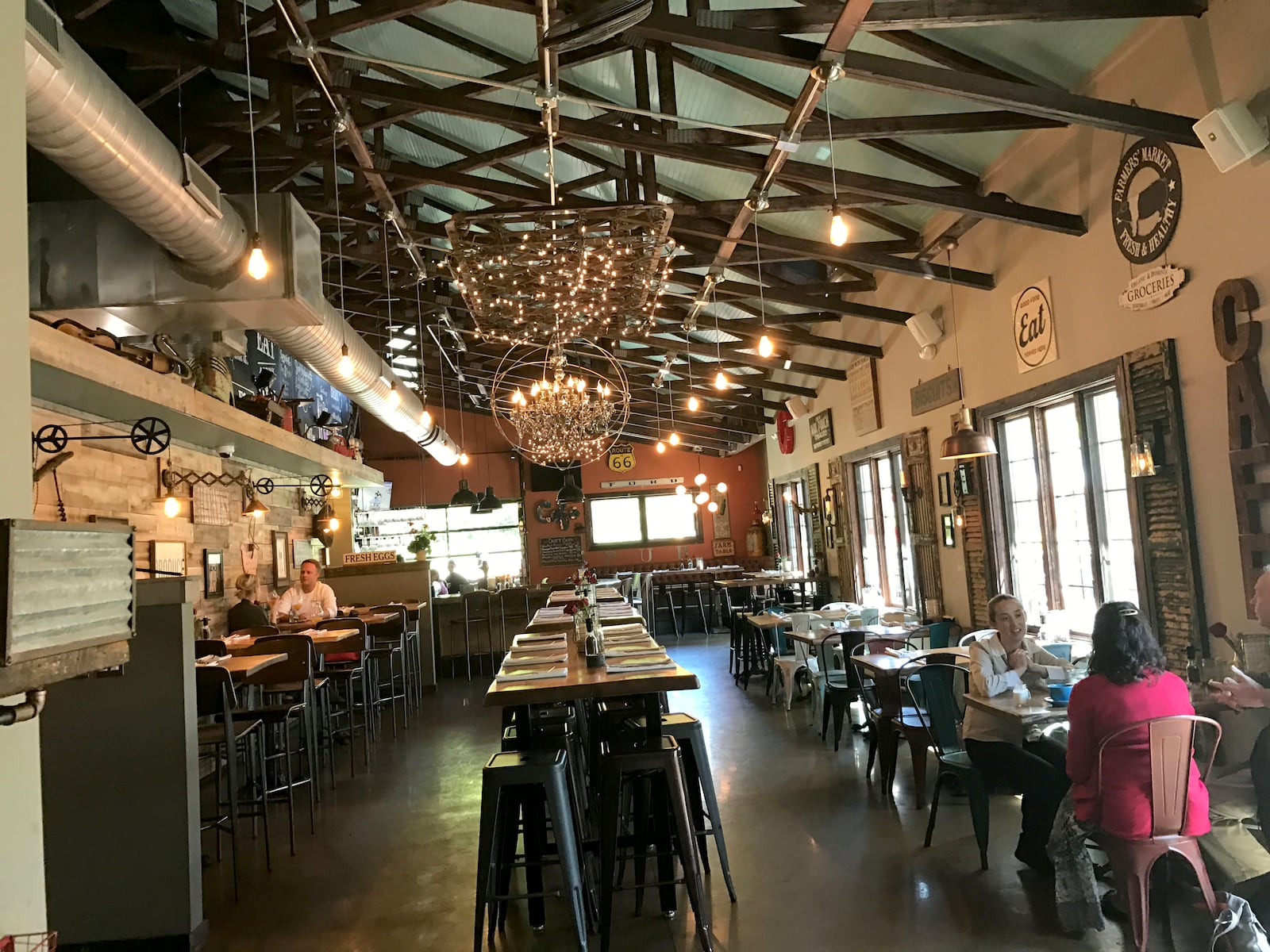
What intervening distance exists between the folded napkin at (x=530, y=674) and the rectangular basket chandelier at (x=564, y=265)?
2.10m

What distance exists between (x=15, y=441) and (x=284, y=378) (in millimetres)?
10587

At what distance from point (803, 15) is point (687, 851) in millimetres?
3637

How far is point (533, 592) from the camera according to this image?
35.9ft

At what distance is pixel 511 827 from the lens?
3.61 m

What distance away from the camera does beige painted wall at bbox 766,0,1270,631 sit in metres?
3.92

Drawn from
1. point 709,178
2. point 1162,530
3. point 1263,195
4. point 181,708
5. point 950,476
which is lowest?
point 181,708

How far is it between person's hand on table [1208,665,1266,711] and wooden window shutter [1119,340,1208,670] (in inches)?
50.9

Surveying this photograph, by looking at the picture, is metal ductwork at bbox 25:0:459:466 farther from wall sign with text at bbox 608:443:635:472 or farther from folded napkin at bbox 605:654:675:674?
→ wall sign with text at bbox 608:443:635:472

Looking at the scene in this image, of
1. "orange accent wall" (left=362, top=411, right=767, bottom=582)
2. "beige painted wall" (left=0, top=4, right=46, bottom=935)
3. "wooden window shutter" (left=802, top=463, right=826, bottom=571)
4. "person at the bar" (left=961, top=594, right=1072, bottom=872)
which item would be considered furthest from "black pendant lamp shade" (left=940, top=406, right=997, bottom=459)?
"orange accent wall" (left=362, top=411, right=767, bottom=582)

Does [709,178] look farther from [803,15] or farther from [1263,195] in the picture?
[1263,195]

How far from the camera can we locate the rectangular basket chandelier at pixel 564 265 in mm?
4395

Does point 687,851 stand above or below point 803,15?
below

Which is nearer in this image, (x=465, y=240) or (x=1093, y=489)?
(x=465, y=240)

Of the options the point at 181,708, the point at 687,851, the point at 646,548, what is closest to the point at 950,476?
the point at 687,851
